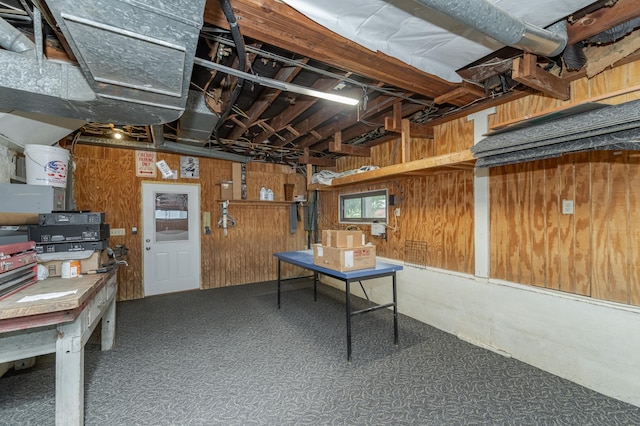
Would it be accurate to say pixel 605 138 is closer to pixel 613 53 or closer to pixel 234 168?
pixel 613 53

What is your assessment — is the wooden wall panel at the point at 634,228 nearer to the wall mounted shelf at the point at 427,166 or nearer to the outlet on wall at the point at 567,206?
the outlet on wall at the point at 567,206

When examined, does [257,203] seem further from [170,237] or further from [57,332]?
[57,332]

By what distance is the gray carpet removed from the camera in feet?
6.32

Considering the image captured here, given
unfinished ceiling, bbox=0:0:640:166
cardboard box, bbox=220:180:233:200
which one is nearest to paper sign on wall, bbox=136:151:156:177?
cardboard box, bbox=220:180:233:200

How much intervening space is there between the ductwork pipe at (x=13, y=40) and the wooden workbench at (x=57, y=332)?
1555mm

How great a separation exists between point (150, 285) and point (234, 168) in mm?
2546

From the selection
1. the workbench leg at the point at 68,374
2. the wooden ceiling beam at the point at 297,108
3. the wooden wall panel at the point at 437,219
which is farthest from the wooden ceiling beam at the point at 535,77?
the workbench leg at the point at 68,374

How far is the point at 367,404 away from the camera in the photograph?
2.04m

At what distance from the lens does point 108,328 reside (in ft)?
9.37

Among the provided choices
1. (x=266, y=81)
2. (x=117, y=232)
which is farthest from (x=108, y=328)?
(x=266, y=81)

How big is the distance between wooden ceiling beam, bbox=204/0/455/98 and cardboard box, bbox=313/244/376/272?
65.8 inches

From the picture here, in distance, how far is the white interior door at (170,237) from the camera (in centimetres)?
470

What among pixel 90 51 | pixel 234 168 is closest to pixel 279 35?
pixel 90 51

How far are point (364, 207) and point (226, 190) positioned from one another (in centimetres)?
264
